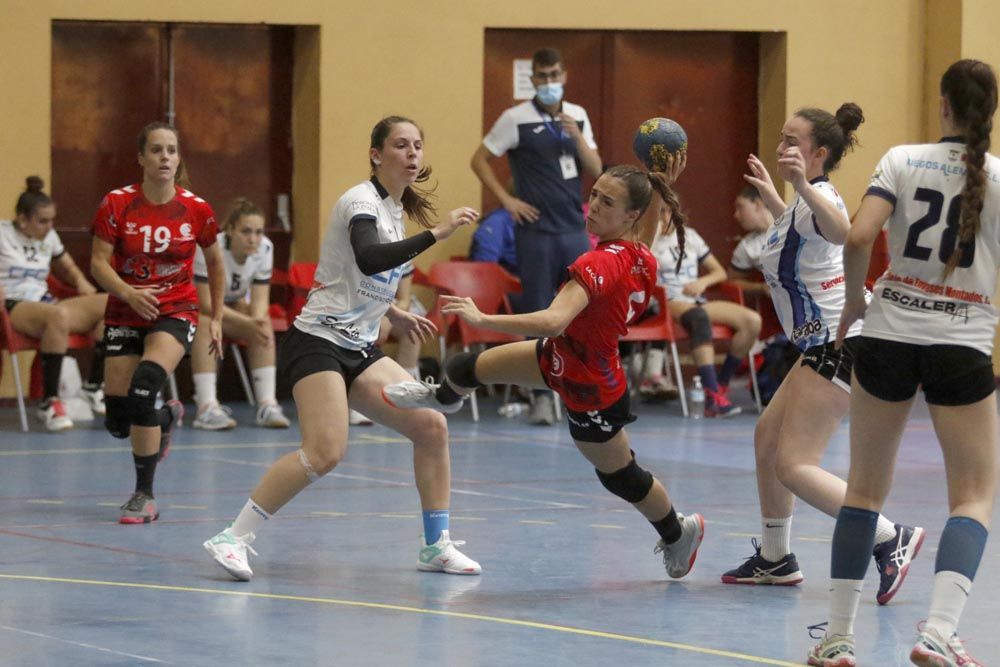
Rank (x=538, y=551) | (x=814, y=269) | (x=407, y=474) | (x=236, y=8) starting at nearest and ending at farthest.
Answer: (x=814, y=269) → (x=538, y=551) → (x=407, y=474) → (x=236, y=8)

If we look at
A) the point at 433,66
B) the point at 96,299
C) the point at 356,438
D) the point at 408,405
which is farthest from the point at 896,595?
the point at 433,66

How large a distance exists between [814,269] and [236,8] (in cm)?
779

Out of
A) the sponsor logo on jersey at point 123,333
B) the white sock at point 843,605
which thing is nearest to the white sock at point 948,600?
the white sock at point 843,605

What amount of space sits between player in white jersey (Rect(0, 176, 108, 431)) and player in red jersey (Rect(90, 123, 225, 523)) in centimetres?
330

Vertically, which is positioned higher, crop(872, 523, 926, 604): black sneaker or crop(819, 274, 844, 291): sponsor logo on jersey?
crop(819, 274, 844, 291): sponsor logo on jersey

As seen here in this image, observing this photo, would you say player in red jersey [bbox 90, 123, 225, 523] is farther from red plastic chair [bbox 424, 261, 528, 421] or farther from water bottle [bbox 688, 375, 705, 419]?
water bottle [bbox 688, 375, 705, 419]

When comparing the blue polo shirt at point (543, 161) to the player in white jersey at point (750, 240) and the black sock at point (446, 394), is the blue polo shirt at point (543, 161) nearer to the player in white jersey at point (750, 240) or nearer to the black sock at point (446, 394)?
the player in white jersey at point (750, 240)

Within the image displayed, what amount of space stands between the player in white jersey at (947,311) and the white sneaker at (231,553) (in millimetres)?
2402

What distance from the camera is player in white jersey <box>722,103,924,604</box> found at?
218 inches

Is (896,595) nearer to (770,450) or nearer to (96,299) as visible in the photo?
(770,450)

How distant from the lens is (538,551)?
21.8ft

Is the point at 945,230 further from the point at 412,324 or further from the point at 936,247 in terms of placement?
the point at 412,324

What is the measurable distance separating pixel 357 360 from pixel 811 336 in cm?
169

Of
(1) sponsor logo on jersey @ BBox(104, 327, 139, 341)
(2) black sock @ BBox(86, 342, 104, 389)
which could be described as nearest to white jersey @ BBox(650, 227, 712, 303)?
(2) black sock @ BBox(86, 342, 104, 389)
